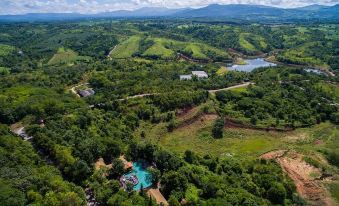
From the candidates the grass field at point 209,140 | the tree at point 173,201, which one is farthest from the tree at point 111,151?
the tree at point 173,201

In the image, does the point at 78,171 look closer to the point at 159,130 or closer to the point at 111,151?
the point at 111,151

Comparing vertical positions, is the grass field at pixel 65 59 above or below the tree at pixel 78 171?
below

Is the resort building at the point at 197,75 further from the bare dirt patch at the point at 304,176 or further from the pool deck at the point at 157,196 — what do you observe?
the pool deck at the point at 157,196

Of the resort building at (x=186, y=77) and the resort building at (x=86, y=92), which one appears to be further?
the resort building at (x=186, y=77)

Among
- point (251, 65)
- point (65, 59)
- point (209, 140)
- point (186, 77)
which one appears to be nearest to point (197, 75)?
point (186, 77)

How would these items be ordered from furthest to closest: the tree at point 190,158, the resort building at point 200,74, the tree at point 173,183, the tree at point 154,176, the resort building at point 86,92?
the resort building at point 200,74 < the resort building at point 86,92 < the tree at point 190,158 < the tree at point 154,176 < the tree at point 173,183

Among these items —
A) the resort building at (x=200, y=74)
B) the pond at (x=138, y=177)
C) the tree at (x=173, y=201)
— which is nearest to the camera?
the tree at (x=173, y=201)

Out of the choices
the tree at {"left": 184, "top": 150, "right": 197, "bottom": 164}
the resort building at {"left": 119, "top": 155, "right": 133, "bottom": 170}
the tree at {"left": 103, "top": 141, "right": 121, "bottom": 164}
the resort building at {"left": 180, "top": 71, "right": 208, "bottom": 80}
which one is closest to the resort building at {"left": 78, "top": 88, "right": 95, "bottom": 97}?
the resort building at {"left": 180, "top": 71, "right": 208, "bottom": 80}
